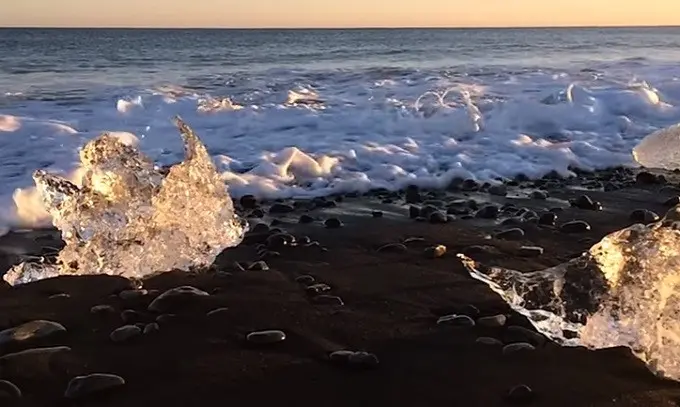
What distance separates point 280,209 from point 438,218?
142 centimetres

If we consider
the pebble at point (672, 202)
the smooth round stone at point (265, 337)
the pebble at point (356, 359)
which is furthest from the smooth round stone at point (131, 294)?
the pebble at point (672, 202)

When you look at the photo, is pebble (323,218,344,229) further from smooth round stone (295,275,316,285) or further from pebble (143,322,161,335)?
pebble (143,322,161,335)

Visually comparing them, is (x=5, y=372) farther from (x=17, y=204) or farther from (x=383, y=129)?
(x=383, y=129)

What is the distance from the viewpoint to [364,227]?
233 inches

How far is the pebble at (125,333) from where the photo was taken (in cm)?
348

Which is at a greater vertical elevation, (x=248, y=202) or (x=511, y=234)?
(x=511, y=234)

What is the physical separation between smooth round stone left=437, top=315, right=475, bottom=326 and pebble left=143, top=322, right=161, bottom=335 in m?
1.36

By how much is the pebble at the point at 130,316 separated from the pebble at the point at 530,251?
256cm

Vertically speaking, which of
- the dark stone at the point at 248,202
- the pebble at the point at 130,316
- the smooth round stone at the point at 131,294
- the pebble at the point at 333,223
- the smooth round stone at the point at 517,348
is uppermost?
the smooth round stone at the point at 517,348

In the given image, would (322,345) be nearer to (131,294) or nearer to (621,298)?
(131,294)

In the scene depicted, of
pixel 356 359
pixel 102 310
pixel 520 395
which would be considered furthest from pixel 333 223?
pixel 520 395

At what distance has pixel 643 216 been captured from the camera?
6.14m

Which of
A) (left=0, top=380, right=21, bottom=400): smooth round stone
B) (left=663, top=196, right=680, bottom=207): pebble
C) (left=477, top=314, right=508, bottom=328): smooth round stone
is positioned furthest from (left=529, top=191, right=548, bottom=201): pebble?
(left=0, top=380, right=21, bottom=400): smooth round stone

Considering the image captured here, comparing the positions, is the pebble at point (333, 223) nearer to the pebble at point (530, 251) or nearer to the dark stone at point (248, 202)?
the dark stone at point (248, 202)
